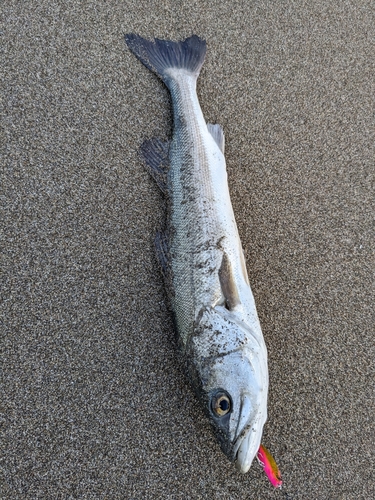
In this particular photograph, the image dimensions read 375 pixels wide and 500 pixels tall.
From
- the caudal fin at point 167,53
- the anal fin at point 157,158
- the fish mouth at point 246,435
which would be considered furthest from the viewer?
the caudal fin at point 167,53

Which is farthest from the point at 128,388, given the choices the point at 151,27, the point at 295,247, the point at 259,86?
the point at 151,27

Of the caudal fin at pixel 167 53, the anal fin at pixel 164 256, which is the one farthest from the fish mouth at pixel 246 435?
the caudal fin at pixel 167 53

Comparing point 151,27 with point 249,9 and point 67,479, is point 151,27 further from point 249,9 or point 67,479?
point 67,479

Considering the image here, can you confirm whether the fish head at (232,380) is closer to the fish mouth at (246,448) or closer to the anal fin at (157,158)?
the fish mouth at (246,448)

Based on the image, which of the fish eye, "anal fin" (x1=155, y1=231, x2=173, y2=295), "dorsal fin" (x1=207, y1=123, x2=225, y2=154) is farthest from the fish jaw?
"dorsal fin" (x1=207, y1=123, x2=225, y2=154)

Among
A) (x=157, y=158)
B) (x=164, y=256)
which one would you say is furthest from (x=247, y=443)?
(x=157, y=158)
